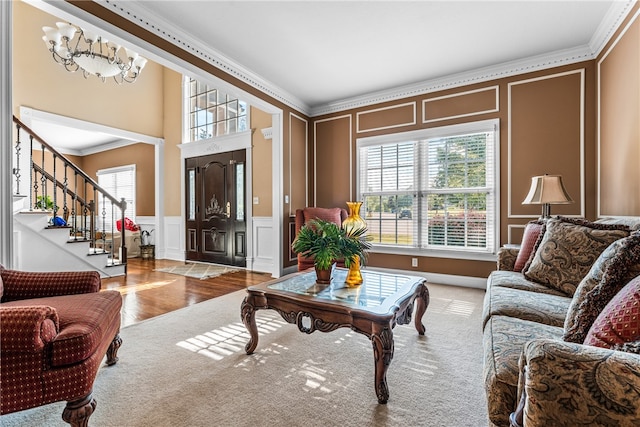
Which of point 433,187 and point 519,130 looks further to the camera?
point 433,187

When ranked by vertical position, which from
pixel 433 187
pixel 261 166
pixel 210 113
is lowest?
pixel 433 187

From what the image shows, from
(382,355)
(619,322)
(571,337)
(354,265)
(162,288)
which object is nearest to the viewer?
(619,322)

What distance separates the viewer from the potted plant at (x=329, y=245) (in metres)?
2.06

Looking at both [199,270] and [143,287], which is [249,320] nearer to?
[143,287]

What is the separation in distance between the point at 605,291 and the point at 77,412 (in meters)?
2.10

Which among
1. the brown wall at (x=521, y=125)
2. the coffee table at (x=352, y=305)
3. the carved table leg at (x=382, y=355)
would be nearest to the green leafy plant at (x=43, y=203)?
the coffee table at (x=352, y=305)

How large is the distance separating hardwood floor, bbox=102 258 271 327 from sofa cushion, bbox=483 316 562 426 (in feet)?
9.31

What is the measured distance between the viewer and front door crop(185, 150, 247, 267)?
17.5 feet

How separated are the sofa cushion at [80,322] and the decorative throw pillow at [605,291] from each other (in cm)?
190

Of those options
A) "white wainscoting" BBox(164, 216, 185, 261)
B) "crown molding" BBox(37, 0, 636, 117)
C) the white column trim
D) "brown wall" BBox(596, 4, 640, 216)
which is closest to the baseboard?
"brown wall" BBox(596, 4, 640, 216)

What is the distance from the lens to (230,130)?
5.54m

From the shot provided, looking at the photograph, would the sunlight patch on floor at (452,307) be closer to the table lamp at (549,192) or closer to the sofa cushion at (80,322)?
the table lamp at (549,192)

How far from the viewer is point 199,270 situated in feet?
16.8

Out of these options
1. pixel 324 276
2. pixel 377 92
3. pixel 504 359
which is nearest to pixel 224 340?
pixel 324 276
